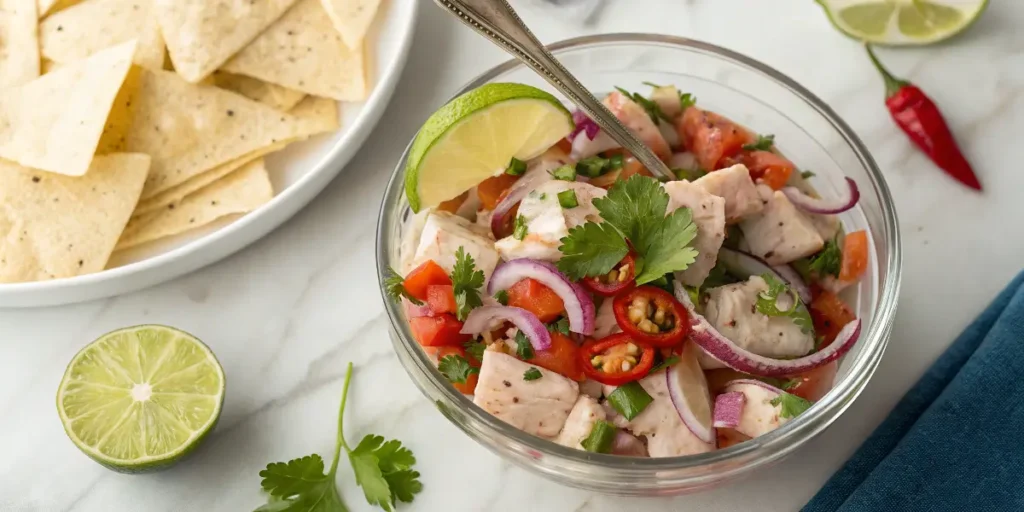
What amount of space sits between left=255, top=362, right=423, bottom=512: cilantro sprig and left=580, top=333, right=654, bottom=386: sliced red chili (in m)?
0.53

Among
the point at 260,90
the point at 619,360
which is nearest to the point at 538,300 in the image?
the point at 619,360

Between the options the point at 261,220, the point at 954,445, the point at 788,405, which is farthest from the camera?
the point at 261,220

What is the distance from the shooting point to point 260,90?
2.68 meters

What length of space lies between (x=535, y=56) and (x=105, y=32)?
1.46 m

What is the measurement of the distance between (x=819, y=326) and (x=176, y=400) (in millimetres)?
1397

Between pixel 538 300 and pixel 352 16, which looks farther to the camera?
pixel 352 16

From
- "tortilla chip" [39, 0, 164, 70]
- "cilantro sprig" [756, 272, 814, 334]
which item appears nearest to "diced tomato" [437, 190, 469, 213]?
Answer: "cilantro sprig" [756, 272, 814, 334]

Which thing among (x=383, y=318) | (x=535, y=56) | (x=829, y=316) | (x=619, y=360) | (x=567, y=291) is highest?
(x=535, y=56)

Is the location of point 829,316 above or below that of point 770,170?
below

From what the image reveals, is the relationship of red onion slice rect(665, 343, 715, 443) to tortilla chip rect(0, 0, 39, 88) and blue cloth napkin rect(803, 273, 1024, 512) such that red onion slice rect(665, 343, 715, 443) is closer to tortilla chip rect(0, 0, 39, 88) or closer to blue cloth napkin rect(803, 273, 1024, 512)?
blue cloth napkin rect(803, 273, 1024, 512)

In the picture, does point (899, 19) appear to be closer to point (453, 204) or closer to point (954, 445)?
point (954, 445)

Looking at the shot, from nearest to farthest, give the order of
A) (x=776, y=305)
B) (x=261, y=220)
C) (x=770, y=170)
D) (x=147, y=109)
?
(x=776, y=305), (x=770, y=170), (x=261, y=220), (x=147, y=109)

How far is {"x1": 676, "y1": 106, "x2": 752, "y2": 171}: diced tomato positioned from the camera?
6.79ft

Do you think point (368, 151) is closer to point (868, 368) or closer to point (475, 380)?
point (475, 380)
